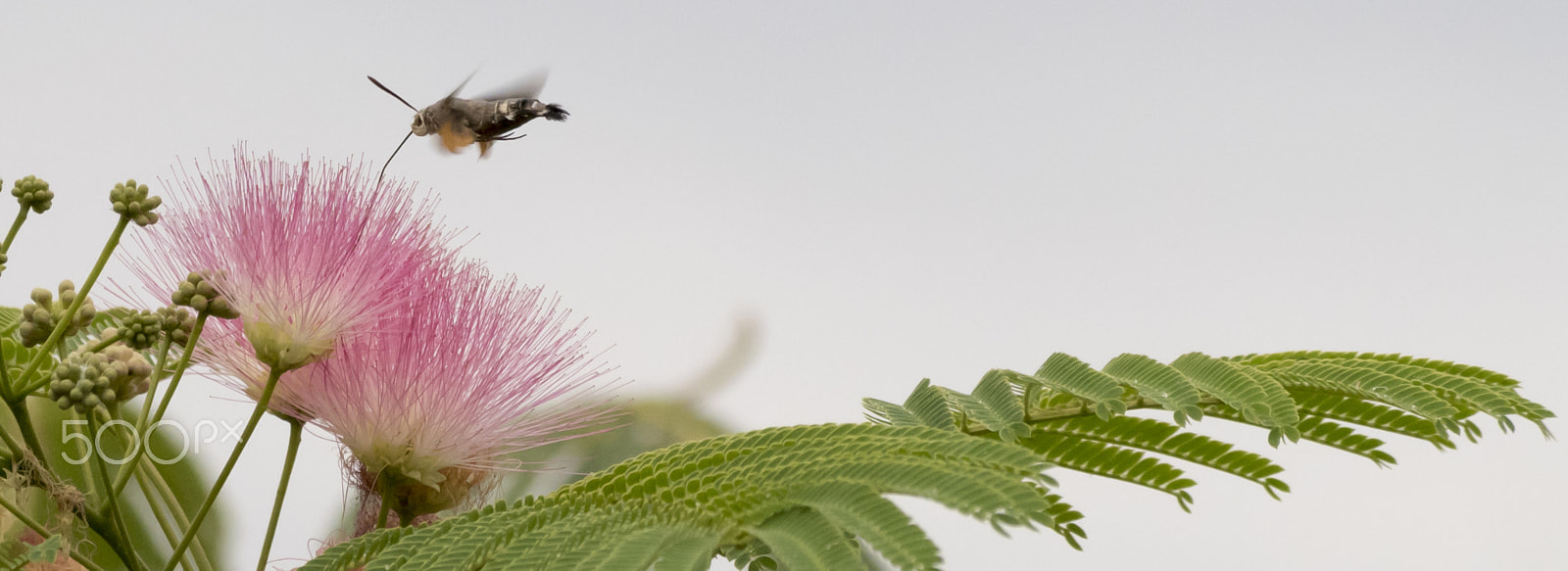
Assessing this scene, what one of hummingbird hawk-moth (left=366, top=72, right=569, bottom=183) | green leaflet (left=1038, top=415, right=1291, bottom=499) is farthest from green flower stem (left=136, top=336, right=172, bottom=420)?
green leaflet (left=1038, top=415, right=1291, bottom=499)

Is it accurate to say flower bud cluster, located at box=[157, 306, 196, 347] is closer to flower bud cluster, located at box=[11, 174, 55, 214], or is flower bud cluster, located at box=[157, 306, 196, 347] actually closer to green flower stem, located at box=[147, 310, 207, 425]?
green flower stem, located at box=[147, 310, 207, 425]

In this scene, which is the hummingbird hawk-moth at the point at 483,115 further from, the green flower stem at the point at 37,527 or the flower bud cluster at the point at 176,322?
the green flower stem at the point at 37,527

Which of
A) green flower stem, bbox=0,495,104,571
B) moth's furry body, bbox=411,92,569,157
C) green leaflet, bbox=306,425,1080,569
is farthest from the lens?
moth's furry body, bbox=411,92,569,157

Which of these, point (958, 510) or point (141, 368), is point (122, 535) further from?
point (958, 510)

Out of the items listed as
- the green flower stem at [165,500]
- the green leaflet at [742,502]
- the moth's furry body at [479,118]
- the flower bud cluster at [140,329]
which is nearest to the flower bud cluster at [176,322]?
the flower bud cluster at [140,329]

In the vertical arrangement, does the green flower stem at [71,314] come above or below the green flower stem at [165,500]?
above
